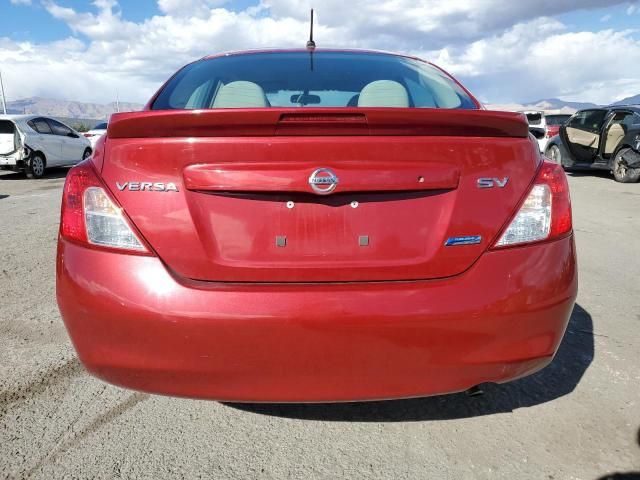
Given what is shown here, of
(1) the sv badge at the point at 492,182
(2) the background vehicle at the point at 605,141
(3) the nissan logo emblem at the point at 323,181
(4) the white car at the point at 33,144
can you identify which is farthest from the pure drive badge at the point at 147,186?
(4) the white car at the point at 33,144

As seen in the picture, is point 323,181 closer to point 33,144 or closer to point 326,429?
point 326,429

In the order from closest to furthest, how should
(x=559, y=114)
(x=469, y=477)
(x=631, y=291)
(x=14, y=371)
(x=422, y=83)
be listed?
(x=469, y=477) < (x=14, y=371) < (x=422, y=83) < (x=631, y=291) < (x=559, y=114)

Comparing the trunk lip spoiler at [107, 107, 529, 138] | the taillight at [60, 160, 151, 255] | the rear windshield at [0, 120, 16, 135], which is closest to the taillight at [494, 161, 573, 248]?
the trunk lip spoiler at [107, 107, 529, 138]

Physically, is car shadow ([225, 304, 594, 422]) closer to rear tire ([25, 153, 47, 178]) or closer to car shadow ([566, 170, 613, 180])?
car shadow ([566, 170, 613, 180])

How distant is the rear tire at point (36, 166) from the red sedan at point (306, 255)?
11566 mm

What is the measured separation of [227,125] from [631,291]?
3463 mm

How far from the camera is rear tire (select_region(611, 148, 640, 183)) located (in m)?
9.84

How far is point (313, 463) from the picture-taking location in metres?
1.83

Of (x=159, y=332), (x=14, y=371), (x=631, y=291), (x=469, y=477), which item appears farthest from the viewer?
(x=631, y=291)

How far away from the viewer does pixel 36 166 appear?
1165cm

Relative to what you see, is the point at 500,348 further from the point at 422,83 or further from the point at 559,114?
the point at 559,114

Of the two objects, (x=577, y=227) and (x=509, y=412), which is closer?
(x=509, y=412)

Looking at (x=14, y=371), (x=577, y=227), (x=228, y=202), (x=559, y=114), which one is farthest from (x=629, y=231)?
(x=559, y=114)

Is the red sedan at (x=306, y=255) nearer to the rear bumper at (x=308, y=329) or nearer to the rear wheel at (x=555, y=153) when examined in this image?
the rear bumper at (x=308, y=329)
